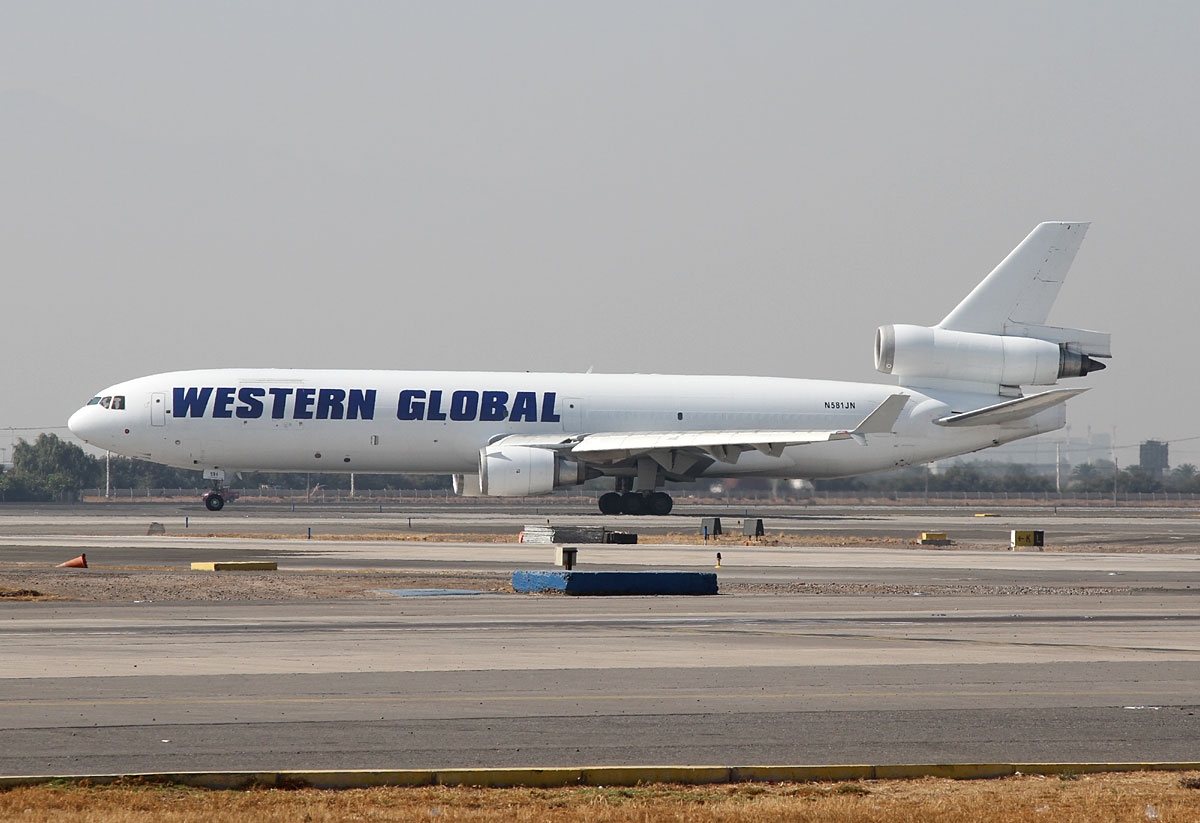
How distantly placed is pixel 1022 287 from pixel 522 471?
25.1 metres

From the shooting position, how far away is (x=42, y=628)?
19.8 metres

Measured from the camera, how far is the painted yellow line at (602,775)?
9906mm

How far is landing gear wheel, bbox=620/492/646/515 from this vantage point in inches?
2454

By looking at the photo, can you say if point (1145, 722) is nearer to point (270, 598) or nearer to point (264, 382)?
point (270, 598)

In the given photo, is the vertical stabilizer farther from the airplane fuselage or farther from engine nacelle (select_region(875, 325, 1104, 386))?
the airplane fuselage

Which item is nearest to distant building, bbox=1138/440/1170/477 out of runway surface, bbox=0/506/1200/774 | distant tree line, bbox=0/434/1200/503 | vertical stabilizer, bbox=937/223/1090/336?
distant tree line, bbox=0/434/1200/503

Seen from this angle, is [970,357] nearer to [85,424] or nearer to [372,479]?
[85,424]

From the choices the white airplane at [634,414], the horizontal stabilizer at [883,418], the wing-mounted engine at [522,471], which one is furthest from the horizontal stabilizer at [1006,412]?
the wing-mounted engine at [522,471]

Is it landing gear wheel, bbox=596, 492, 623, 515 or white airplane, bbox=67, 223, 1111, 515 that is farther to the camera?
landing gear wheel, bbox=596, 492, 623, 515

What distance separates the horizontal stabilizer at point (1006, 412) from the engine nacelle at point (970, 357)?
58.8 inches

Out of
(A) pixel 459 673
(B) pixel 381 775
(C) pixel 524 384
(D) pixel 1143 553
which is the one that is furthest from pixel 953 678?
(C) pixel 524 384

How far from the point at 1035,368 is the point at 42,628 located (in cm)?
5342

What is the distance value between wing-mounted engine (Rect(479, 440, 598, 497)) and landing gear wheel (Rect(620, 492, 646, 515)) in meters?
3.95

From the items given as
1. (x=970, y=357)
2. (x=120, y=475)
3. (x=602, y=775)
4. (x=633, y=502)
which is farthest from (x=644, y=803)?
(x=120, y=475)
